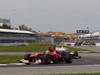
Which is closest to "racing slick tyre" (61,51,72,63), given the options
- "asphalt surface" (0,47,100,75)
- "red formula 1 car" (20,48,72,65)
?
"red formula 1 car" (20,48,72,65)

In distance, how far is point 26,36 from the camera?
17350 cm

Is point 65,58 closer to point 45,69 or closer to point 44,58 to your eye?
point 44,58

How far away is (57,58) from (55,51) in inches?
45.8

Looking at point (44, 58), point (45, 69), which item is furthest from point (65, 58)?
point (45, 69)

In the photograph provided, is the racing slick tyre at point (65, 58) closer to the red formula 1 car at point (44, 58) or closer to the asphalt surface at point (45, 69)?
the red formula 1 car at point (44, 58)

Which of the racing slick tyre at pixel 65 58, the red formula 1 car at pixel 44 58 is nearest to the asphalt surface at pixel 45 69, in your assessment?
the red formula 1 car at pixel 44 58

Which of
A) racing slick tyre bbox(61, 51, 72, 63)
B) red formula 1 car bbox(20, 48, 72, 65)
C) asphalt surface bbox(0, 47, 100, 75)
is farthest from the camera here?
racing slick tyre bbox(61, 51, 72, 63)

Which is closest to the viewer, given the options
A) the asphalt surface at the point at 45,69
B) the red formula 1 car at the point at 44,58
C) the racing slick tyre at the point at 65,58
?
the asphalt surface at the point at 45,69

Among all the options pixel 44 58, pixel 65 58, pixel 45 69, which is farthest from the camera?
pixel 65 58

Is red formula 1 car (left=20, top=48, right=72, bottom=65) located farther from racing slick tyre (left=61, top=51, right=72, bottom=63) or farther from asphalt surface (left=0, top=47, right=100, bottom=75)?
asphalt surface (left=0, top=47, right=100, bottom=75)

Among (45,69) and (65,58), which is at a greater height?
(65,58)

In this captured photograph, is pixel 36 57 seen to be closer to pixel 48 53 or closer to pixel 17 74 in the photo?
pixel 48 53

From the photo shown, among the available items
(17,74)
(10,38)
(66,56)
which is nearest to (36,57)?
(66,56)

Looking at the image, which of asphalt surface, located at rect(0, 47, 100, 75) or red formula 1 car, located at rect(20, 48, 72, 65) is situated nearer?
asphalt surface, located at rect(0, 47, 100, 75)
